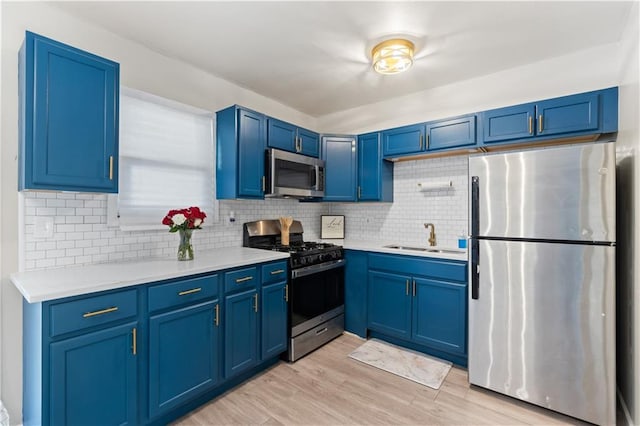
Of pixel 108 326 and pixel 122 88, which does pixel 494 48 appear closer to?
pixel 122 88

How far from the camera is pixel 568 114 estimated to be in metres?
2.41

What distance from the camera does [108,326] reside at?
1.66m

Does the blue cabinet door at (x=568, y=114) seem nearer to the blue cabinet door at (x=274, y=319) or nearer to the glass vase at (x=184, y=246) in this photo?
the blue cabinet door at (x=274, y=319)

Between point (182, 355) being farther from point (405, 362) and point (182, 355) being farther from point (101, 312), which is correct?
point (405, 362)

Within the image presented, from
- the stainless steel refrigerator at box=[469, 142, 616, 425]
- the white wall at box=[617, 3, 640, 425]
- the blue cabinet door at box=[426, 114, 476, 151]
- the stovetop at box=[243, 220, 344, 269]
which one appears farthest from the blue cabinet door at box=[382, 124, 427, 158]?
the white wall at box=[617, 3, 640, 425]

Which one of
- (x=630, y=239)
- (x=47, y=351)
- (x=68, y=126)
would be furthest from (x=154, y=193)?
(x=630, y=239)

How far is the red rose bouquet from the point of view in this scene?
2209mm

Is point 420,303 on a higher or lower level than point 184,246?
lower

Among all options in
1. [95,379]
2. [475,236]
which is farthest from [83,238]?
[475,236]

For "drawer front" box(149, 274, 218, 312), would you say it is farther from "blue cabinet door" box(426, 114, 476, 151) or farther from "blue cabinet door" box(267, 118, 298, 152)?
"blue cabinet door" box(426, 114, 476, 151)

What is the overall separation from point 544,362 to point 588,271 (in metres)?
0.69

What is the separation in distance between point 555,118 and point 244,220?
2.96m

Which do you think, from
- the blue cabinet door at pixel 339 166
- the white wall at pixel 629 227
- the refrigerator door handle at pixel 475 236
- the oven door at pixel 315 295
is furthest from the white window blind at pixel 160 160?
the white wall at pixel 629 227

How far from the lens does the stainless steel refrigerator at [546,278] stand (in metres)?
1.93
